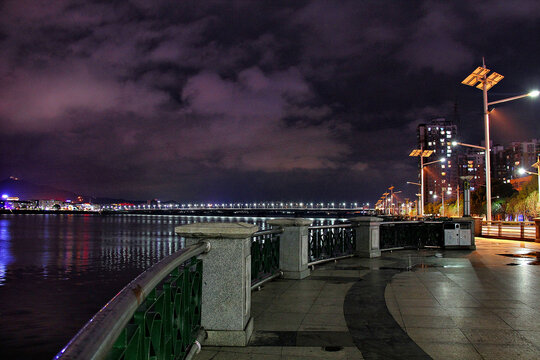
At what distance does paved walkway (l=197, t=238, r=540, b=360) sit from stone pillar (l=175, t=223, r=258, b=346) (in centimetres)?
20

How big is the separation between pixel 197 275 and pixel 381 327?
3015 mm

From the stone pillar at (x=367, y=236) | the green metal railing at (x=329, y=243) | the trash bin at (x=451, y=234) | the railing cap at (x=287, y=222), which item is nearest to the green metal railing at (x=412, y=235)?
the trash bin at (x=451, y=234)

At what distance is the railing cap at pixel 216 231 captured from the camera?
5364 mm

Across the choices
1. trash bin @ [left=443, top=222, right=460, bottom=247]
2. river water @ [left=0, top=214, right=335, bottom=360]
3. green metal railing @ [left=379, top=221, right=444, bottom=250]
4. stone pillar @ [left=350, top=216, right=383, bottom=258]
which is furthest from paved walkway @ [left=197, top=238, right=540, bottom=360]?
river water @ [left=0, top=214, right=335, bottom=360]

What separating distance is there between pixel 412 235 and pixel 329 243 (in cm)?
677

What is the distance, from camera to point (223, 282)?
5473 mm

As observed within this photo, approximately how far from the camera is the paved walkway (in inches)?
214

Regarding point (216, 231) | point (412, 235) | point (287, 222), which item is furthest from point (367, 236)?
point (216, 231)

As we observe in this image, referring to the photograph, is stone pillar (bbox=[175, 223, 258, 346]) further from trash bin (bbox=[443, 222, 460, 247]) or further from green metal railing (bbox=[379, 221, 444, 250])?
trash bin (bbox=[443, 222, 460, 247])

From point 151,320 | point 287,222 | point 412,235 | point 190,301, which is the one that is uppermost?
point 287,222

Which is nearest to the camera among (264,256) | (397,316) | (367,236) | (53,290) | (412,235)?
(397,316)

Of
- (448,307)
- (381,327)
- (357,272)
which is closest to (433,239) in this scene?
(357,272)

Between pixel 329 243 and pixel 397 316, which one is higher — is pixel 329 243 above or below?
above

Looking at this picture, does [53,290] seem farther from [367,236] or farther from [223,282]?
[223,282]
